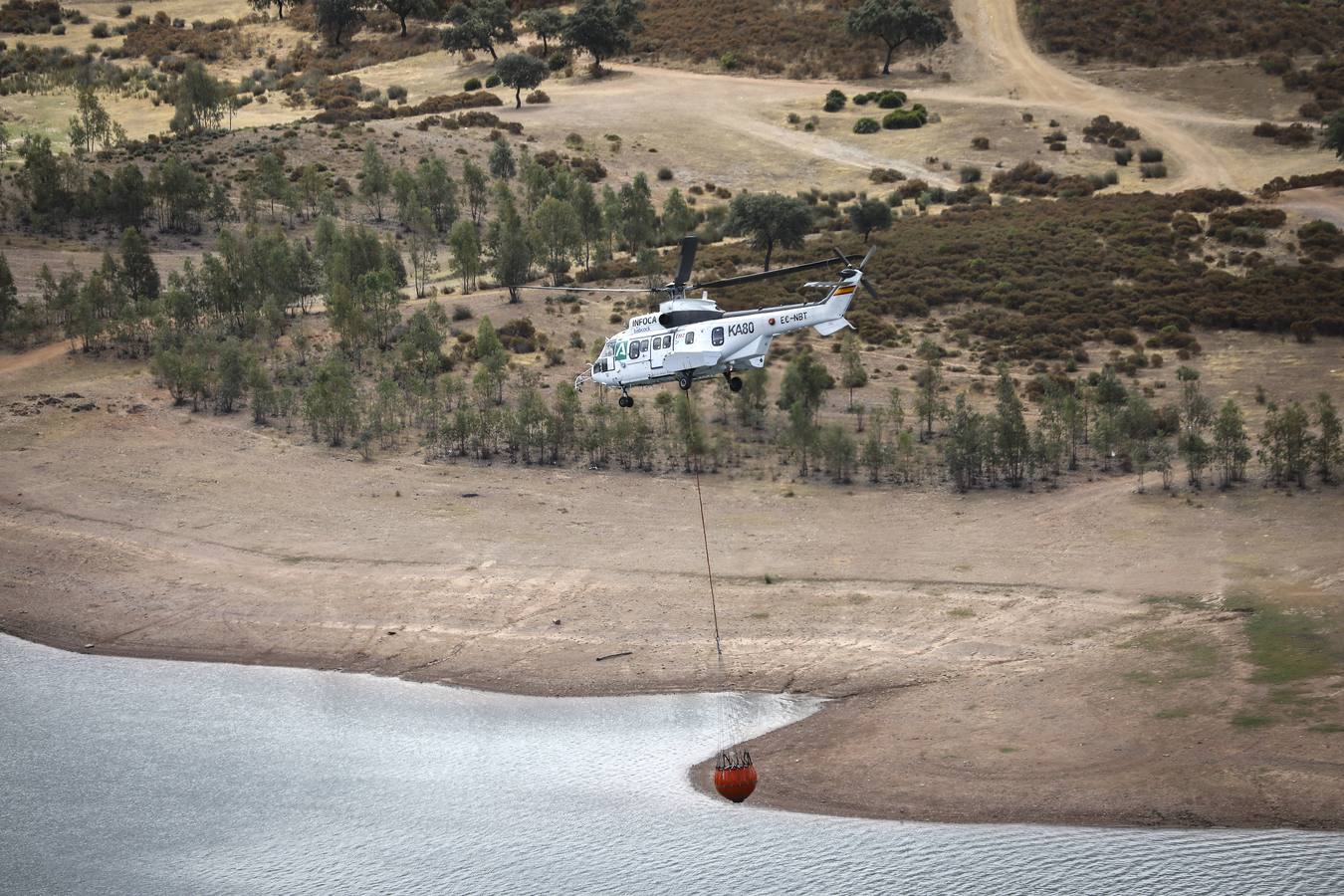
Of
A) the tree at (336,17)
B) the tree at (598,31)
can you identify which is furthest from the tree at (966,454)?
the tree at (336,17)

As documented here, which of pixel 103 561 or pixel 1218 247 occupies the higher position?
pixel 1218 247

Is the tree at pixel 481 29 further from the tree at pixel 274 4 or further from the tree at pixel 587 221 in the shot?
the tree at pixel 587 221

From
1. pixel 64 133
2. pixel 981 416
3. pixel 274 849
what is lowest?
pixel 274 849

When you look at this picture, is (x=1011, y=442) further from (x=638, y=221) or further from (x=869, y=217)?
(x=638, y=221)

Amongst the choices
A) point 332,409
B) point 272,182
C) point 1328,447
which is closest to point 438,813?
point 332,409

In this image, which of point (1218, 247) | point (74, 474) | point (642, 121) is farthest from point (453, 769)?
point (642, 121)

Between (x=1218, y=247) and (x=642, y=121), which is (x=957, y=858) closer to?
(x=1218, y=247)

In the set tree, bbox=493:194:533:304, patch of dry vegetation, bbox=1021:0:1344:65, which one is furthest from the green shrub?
tree, bbox=493:194:533:304

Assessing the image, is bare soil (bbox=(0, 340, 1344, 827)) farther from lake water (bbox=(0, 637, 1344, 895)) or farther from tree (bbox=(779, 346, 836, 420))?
tree (bbox=(779, 346, 836, 420))
